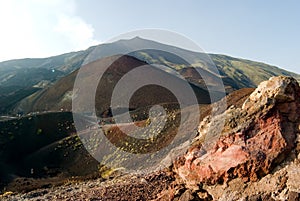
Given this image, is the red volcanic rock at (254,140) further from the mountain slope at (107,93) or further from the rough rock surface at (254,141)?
the mountain slope at (107,93)

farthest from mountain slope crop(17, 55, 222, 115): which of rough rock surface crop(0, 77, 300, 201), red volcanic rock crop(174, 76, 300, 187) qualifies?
red volcanic rock crop(174, 76, 300, 187)

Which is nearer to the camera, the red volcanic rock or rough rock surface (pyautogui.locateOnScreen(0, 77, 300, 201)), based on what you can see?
rough rock surface (pyautogui.locateOnScreen(0, 77, 300, 201))

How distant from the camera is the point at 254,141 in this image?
41.3 ft

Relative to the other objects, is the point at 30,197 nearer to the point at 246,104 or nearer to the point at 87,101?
the point at 246,104

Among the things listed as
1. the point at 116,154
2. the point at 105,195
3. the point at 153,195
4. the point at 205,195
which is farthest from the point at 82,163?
Result: the point at 205,195

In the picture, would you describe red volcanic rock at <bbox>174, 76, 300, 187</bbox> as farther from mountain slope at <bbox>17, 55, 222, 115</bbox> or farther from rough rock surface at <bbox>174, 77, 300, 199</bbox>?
mountain slope at <bbox>17, 55, 222, 115</bbox>

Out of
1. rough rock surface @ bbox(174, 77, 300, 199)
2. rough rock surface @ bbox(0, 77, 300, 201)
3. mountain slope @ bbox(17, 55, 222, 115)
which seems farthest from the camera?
mountain slope @ bbox(17, 55, 222, 115)

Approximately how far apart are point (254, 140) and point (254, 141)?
0.04m

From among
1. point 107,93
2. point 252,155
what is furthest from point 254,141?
point 107,93

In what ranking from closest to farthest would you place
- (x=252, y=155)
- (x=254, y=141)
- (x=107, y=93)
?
1. (x=252, y=155)
2. (x=254, y=141)
3. (x=107, y=93)

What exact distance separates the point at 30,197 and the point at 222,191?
60.6 feet

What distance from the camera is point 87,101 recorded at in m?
91.6

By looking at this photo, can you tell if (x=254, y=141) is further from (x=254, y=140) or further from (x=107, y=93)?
(x=107, y=93)

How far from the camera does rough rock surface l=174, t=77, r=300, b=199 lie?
12281 mm
